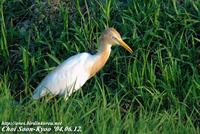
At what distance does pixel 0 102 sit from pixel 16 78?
77.9 inches

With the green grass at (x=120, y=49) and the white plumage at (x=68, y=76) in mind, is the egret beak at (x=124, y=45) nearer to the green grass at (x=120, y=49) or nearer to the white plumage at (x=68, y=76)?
the green grass at (x=120, y=49)

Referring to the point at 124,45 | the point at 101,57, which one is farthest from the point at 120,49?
the point at 124,45

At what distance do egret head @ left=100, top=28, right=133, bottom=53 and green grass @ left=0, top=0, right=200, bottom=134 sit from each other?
9.8 inches

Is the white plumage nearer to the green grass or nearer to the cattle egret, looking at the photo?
the cattle egret

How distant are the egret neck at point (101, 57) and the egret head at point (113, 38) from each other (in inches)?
2.8

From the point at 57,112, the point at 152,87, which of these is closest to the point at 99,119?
the point at 57,112

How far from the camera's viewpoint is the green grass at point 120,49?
322 inches

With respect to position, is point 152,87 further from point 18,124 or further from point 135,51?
point 18,124

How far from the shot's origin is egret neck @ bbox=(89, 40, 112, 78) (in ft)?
28.0

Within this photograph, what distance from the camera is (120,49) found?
902 centimetres

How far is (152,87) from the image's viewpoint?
8.36 m

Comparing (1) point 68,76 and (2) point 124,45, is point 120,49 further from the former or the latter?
(1) point 68,76

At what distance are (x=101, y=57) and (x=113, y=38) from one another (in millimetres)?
273

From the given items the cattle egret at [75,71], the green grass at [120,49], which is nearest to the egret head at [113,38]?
the cattle egret at [75,71]
